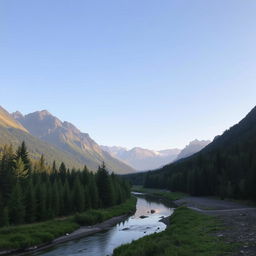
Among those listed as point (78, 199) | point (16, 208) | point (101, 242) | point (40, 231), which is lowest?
point (101, 242)

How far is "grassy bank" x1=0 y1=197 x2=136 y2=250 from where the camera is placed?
52.3 meters

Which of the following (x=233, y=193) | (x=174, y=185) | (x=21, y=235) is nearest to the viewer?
(x=21, y=235)

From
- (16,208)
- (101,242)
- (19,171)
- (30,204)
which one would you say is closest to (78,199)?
(19,171)

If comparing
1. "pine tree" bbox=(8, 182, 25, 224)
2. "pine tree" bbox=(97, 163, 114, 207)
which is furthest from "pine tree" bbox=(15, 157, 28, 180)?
"pine tree" bbox=(97, 163, 114, 207)

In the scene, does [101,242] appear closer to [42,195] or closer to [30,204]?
[30,204]

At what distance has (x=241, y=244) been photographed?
119 feet

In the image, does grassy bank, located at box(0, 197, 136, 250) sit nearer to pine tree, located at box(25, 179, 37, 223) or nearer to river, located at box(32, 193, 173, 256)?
river, located at box(32, 193, 173, 256)

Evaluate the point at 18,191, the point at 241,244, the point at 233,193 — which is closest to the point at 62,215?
the point at 18,191

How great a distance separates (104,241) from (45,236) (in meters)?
10.8

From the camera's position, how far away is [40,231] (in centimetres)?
6091

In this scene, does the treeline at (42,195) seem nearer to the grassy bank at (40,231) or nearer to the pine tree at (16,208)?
the pine tree at (16,208)

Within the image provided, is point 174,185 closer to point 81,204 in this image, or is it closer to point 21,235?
point 81,204

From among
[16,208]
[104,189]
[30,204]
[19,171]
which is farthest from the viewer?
[104,189]

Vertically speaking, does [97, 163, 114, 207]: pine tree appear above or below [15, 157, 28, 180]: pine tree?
below
